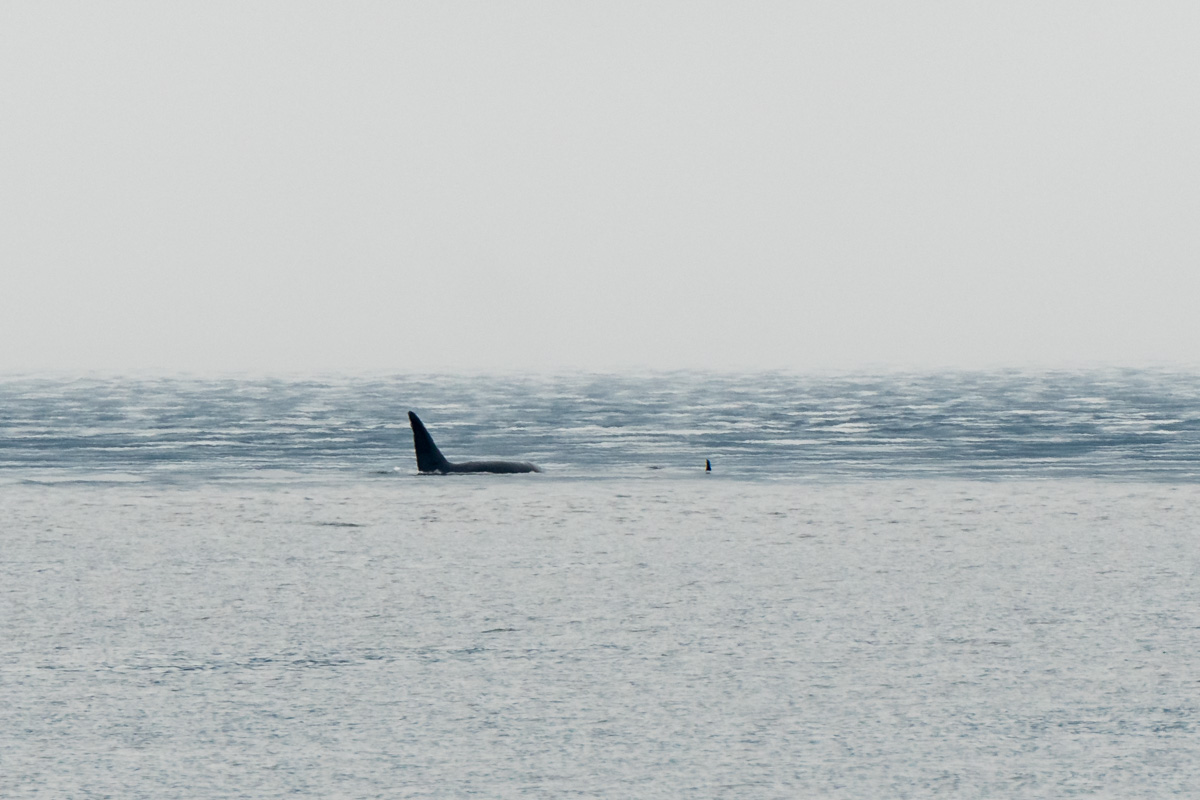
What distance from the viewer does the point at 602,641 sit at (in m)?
9.32

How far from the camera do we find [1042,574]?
12.1 metres

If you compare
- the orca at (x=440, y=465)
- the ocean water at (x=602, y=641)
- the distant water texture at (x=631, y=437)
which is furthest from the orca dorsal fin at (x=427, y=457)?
the ocean water at (x=602, y=641)

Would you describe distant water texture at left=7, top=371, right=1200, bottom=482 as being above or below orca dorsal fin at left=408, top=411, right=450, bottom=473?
below

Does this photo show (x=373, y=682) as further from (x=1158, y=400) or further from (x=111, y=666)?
(x=1158, y=400)

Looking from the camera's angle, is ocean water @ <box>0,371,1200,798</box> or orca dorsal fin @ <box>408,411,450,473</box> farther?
orca dorsal fin @ <box>408,411,450,473</box>

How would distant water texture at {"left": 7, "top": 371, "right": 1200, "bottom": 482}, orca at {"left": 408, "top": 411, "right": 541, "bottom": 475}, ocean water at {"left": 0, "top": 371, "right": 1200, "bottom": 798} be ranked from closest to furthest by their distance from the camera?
ocean water at {"left": 0, "top": 371, "right": 1200, "bottom": 798} → orca at {"left": 408, "top": 411, "right": 541, "bottom": 475} → distant water texture at {"left": 7, "top": 371, "right": 1200, "bottom": 482}

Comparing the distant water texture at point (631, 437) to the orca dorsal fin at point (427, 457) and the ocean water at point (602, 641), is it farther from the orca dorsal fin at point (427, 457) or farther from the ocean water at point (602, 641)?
the ocean water at point (602, 641)

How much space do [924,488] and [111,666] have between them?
15.6m

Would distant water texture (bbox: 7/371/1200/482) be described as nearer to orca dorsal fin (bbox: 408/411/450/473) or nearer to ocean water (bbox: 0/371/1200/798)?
orca dorsal fin (bbox: 408/411/450/473)

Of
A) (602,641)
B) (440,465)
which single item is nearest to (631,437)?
(440,465)

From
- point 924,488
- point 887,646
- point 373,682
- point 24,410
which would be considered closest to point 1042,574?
point 887,646

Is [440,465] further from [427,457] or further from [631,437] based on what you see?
[631,437]

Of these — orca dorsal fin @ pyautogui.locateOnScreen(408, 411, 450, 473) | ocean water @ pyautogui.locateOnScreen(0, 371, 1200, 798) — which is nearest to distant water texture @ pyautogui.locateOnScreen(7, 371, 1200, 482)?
orca dorsal fin @ pyautogui.locateOnScreen(408, 411, 450, 473)

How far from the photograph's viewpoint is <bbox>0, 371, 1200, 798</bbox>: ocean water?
257 inches
